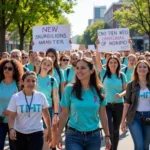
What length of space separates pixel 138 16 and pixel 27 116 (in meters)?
42.3

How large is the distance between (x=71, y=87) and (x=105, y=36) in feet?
23.8

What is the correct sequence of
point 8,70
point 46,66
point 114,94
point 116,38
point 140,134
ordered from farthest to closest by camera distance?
point 116,38
point 114,94
point 46,66
point 140,134
point 8,70

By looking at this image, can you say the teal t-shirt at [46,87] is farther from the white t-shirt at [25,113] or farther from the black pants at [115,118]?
the white t-shirt at [25,113]

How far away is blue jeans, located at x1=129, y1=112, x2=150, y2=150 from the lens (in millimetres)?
5922

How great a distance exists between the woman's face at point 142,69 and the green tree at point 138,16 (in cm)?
3871

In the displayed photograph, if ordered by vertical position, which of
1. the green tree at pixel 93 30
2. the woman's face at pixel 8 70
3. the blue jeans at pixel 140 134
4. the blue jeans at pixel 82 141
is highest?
the green tree at pixel 93 30

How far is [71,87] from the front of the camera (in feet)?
15.7

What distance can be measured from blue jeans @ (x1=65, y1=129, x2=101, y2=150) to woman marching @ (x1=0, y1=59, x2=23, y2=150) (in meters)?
1.31

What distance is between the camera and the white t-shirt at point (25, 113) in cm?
516

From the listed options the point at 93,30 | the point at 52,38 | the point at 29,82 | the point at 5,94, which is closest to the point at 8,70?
the point at 5,94

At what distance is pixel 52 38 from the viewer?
36.5 feet

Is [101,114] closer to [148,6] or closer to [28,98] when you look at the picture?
[28,98]

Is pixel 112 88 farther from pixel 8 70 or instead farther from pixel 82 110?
pixel 82 110

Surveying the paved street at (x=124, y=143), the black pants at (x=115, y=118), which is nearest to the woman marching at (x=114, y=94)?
the black pants at (x=115, y=118)
